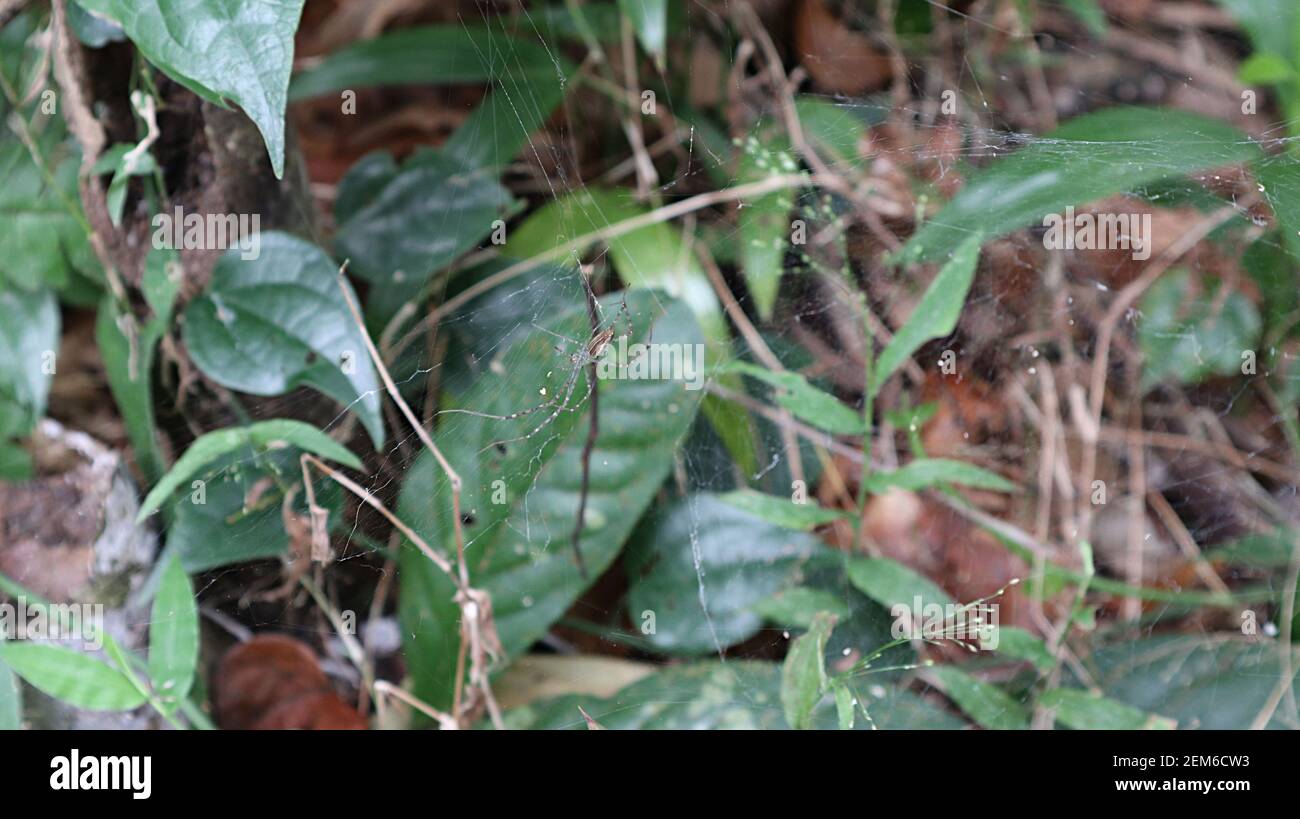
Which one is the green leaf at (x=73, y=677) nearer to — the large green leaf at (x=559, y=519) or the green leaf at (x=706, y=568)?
the large green leaf at (x=559, y=519)

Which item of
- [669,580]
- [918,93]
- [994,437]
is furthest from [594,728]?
[918,93]

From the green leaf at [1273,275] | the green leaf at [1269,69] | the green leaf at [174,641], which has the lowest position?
the green leaf at [174,641]

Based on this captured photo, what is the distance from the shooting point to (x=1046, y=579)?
123cm

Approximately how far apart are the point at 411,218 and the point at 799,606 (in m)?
0.67

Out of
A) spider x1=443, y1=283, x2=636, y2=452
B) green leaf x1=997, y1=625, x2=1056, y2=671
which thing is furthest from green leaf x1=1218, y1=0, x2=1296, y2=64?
spider x1=443, y1=283, x2=636, y2=452

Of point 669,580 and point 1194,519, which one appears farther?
point 1194,519

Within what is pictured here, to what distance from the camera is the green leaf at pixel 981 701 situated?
3.38ft

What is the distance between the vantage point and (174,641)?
3.21ft

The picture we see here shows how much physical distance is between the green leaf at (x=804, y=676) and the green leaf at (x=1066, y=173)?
1.46 ft

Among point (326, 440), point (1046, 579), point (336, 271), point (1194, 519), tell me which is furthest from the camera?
point (1194, 519)

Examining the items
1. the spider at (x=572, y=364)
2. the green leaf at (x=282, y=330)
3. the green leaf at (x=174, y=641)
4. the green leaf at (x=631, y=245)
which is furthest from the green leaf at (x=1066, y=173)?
the green leaf at (x=174, y=641)

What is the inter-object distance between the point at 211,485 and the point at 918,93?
1179 millimetres

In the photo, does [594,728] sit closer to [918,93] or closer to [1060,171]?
[1060,171]
